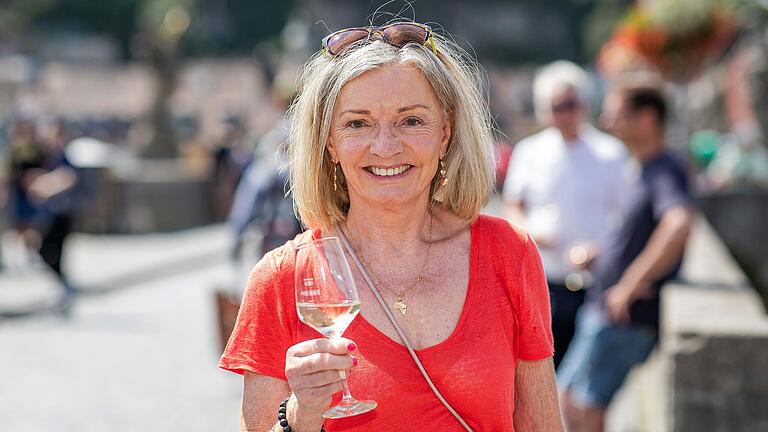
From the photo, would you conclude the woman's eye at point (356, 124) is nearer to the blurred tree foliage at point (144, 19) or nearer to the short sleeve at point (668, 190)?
the short sleeve at point (668, 190)

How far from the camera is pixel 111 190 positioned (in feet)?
69.6

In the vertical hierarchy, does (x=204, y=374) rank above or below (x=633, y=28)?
below

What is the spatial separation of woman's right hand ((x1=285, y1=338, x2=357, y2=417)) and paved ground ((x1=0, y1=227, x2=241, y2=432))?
15.9 ft

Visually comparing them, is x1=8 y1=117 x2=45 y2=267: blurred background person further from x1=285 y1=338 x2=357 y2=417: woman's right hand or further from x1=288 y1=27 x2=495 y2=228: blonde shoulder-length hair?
x1=285 y1=338 x2=357 y2=417: woman's right hand

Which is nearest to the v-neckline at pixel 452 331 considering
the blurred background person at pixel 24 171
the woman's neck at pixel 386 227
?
the woman's neck at pixel 386 227

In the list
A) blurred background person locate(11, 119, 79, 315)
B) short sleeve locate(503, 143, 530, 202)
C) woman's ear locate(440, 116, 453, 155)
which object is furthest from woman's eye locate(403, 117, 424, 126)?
blurred background person locate(11, 119, 79, 315)

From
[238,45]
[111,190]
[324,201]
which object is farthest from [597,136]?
[238,45]

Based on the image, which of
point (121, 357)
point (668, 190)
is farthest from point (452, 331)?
point (121, 357)

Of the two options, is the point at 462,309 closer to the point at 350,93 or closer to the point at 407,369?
the point at 407,369

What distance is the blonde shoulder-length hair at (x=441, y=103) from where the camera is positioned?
8.35 ft

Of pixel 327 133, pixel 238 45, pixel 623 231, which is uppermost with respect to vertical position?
pixel 238 45

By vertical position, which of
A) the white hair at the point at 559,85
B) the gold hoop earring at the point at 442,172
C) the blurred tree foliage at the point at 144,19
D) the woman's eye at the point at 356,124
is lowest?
the gold hoop earring at the point at 442,172

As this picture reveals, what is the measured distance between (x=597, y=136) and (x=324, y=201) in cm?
355

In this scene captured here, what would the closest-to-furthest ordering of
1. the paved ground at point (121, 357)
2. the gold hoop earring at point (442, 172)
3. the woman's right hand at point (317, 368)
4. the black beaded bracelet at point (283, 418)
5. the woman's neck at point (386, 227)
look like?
the woman's right hand at point (317, 368) < the black beaded bracelet at point (283, 418) < the woman's neck at point (386, 227) < the gold hoop earring at point (442, 172) < the paved ground at point (121, 357)
